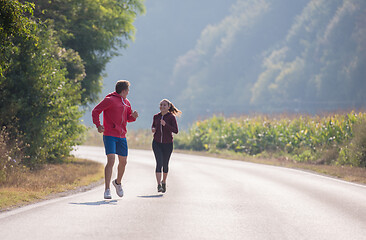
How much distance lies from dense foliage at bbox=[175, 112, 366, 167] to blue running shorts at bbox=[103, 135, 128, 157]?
474 inches

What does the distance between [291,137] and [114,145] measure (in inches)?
748

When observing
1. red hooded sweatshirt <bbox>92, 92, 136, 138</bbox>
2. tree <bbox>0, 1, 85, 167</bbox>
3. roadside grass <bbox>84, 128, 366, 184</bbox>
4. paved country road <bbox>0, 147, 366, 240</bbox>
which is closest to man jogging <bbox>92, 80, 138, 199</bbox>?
red hooded sweatshirt <bbox>92, 92, 136, 138</bbox>

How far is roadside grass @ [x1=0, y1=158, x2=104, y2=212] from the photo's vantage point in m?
10.4

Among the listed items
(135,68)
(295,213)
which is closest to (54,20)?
(295,213)

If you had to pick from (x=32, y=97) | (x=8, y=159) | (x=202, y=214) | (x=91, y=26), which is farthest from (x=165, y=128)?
(x=91, y=26)

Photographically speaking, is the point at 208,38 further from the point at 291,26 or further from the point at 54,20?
the point at 54,20

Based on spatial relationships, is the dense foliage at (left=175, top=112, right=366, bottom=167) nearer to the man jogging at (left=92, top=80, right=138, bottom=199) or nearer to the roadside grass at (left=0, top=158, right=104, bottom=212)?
the roadside grass at (left=0, top=158, right=104, bottom=212)

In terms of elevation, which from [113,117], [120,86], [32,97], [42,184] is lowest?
[42,184]

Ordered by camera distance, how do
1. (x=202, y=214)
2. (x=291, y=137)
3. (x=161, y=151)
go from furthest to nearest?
1. (x=291, y=137)
2. (x=161, y=151)
3. (x=202, y=214)

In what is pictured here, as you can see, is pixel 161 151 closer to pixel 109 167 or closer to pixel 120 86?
pixel 109 167

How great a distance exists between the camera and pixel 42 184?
12461 mm

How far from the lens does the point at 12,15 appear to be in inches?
359

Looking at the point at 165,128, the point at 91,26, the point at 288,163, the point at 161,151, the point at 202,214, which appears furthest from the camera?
the point at 288,163

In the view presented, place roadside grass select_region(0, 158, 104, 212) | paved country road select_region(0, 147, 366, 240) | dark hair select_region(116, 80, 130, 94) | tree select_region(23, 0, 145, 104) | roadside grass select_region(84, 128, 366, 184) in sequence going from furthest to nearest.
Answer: tree select_region(23, 0, 145, 104)
roadside grass select_region(84, 128, 366, 184)
roadside grass select_region(0, 158, 104, 212)
dark hair select_region(116, 80, 130, 94)
paved country road select_region(0, 147, 366, 240)
